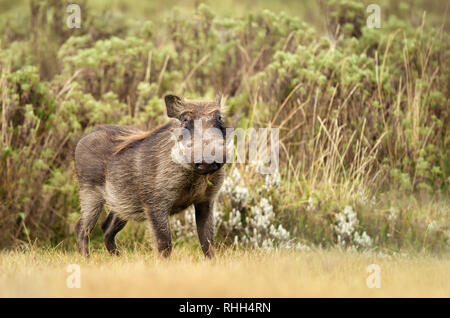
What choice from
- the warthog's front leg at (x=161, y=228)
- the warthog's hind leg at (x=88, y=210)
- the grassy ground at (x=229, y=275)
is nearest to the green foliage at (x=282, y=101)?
the warthog's hind leg at (x=88, y=210)

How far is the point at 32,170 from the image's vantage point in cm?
570

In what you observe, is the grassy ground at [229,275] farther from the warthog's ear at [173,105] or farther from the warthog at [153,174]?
the warthog's ear at [173,105]

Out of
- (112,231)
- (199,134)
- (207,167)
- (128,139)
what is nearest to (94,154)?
(128,139)

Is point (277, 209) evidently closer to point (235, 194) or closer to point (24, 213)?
point (235, 194)

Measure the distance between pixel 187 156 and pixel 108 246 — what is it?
1.41 m

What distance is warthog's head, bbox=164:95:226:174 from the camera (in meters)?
3.89

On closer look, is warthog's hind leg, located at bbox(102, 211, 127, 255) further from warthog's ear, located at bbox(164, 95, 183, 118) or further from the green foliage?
warthog's ear, located at bbox(164, 95, 183, 118)

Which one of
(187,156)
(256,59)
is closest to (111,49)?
(256,59)

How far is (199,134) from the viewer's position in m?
4.05

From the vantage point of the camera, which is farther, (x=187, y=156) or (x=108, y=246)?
(x=108, y=246)

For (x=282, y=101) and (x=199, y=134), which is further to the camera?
(x=282, y=101)

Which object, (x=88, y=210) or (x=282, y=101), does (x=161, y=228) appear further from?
(x=282, y=101)

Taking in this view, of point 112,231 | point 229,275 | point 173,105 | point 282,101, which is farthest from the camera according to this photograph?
point 282,101

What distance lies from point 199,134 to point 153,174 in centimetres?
61
